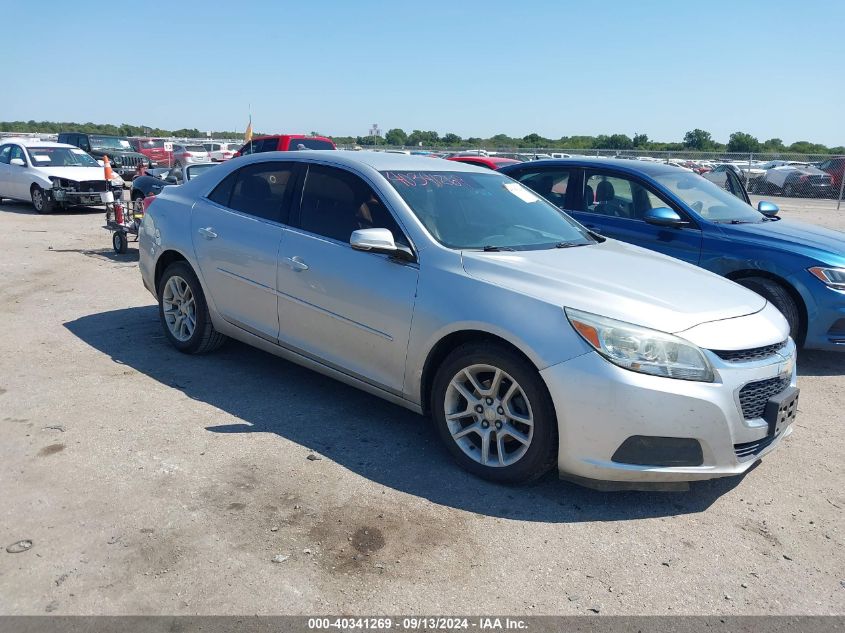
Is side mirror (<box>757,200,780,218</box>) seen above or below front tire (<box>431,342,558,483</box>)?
above

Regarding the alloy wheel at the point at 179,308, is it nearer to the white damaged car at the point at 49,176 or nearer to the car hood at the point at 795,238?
the car hood at the point at 795,238

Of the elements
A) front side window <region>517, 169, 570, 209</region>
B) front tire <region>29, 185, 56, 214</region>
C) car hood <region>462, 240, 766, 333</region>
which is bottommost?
front tire <region>29, 185, 56, 214</region>

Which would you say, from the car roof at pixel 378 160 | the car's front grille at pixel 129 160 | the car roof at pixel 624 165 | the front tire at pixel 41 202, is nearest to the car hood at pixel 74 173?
the front tire at pixel 41 202

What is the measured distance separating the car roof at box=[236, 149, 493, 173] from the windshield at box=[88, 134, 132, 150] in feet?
77.5

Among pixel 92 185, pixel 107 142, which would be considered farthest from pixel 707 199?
pixel 107 142

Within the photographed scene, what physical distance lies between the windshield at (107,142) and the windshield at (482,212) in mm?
24641

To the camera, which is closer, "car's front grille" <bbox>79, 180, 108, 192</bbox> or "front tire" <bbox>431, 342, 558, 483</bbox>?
"front tire" <bbox>431, 342, 558, 483</bbox>

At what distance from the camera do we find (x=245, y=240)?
201 inches

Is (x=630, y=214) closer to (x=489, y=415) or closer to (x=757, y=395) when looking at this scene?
(x=757, y=395)

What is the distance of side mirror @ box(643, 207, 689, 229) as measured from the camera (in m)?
6.53

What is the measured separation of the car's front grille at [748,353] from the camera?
11.8 feet

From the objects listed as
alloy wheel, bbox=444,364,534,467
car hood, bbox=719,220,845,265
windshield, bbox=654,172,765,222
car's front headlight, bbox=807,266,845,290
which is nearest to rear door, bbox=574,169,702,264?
windshield, bbox=654,172,765,222

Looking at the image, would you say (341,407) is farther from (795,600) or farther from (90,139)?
(90,139)

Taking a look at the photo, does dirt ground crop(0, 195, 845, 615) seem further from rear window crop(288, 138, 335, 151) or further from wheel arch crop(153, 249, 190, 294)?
rear window crop(288, 138, 335, 151)
